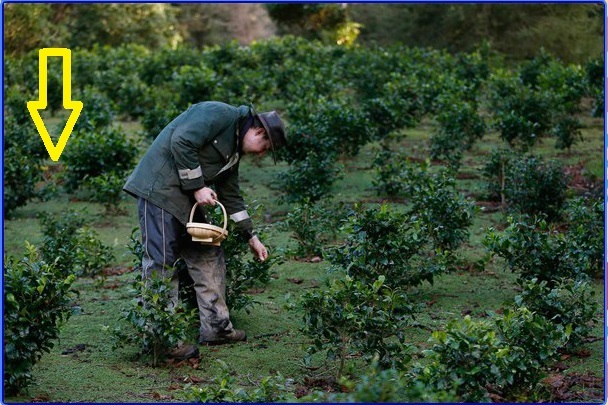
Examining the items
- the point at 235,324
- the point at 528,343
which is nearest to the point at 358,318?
the point at 528,343

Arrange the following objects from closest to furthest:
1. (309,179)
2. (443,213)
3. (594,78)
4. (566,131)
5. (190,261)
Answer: (190,261) → (443,213) → (309,179) → (566,131) → (594,78)

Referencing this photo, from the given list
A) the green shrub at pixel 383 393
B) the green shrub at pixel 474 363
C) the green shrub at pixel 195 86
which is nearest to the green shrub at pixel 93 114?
the green shrub at pixel 195 86

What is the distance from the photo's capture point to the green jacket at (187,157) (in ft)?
19.6

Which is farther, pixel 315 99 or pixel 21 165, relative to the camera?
pixel 315 99

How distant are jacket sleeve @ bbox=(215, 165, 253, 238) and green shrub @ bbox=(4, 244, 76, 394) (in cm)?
137

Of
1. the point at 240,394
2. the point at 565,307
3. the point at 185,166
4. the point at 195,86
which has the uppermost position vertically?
→ the point at 195,86

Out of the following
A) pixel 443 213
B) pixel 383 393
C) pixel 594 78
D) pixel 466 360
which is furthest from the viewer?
pixel 594 78

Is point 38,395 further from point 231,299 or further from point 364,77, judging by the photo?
point 364,77

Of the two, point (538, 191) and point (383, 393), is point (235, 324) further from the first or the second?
point (538, 191)

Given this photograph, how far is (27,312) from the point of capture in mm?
5207

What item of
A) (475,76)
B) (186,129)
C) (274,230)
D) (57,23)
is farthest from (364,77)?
(57,23)

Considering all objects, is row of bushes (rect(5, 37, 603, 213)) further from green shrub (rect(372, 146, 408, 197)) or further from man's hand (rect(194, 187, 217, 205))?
man's hand (rect(194, 187, 217, 205))

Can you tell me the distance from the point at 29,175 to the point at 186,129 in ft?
16.8

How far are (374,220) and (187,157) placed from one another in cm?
143
